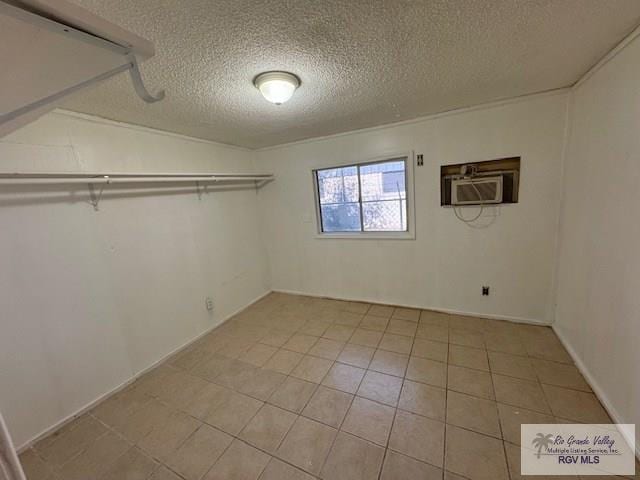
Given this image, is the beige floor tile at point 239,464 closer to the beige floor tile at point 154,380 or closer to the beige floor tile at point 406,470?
the beige floor tile at point 406,470

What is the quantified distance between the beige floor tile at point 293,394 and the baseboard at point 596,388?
183 cm

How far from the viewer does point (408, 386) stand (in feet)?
6.33

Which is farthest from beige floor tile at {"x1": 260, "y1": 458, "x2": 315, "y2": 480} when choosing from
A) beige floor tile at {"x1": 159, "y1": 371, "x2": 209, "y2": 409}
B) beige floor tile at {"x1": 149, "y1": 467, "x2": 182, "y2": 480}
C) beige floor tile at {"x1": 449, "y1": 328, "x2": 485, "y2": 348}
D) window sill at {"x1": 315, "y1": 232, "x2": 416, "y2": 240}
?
window sill at {"x1": 315, "y1": 232, "x2": 416, "y2": 240}

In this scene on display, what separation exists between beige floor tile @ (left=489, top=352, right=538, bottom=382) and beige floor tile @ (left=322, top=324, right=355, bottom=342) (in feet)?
4.09

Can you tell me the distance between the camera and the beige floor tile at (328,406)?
1.71m

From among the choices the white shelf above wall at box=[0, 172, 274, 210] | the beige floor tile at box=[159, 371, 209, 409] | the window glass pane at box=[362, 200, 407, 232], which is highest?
the white shelf above wall at box=[0, 172, 274, 210]

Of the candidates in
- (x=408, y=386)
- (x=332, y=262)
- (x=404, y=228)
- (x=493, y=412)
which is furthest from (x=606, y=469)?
(x=332, y=262)

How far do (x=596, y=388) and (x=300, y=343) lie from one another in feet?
7.30

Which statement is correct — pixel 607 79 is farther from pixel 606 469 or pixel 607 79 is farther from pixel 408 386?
pixel 408 386

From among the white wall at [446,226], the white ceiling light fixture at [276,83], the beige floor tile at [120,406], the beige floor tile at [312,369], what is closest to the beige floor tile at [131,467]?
the beige floor tile at [120,406]

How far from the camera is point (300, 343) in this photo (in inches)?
102

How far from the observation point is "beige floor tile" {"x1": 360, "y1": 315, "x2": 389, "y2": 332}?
2.76 metres

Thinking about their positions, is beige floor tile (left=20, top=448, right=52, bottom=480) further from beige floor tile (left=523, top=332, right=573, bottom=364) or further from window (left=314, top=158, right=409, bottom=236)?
beige floor tile (left=523, top=332, right=573, bottom=364)

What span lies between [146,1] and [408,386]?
102 inches
